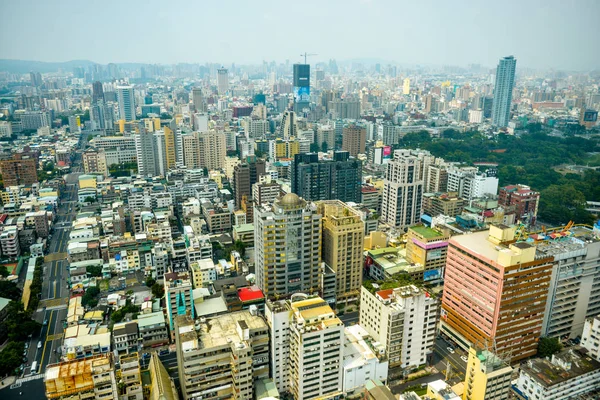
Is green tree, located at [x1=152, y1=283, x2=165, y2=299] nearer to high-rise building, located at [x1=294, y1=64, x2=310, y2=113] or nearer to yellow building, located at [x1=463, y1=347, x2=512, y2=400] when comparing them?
yellow building, located at [x1=463, y1=347, x2=512, y2=400]

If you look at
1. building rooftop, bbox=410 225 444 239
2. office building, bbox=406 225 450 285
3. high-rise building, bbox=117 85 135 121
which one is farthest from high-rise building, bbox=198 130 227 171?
high-rise building, bbox=117 85 135 121

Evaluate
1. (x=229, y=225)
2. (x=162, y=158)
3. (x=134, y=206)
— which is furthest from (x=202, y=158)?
(x=229, y=225)

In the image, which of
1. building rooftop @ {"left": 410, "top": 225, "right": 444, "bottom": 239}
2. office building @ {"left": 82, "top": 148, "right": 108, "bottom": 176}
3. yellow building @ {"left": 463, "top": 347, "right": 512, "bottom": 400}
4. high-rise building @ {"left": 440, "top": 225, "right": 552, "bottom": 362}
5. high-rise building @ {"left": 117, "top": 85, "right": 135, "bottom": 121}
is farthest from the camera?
high-rise building @ {"left": 117, "top": 85, "right": 135, "bottom": 121}

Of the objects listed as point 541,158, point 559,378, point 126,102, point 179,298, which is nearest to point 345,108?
point 541,158

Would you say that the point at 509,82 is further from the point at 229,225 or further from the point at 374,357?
the point at 374,357

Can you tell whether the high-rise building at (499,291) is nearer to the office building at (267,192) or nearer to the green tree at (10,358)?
the office building at (267,192)

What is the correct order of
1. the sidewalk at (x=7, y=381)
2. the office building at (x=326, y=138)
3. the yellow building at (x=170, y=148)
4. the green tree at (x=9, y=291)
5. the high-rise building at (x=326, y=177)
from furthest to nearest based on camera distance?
the office building at (x=326, y=138), the yellow building at (x=170, y=148), the high-rise building at (x=326, y=177), the green tree at (x=9, y=291), the sidewalk at (x=7, y=381)

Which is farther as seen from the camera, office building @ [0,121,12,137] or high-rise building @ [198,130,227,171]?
office building @ [0,121,12,137]

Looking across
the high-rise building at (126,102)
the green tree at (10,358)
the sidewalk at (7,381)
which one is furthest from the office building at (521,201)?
the high-rise building at (126,102)
